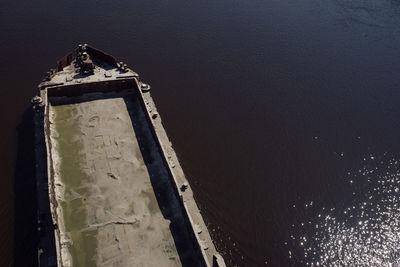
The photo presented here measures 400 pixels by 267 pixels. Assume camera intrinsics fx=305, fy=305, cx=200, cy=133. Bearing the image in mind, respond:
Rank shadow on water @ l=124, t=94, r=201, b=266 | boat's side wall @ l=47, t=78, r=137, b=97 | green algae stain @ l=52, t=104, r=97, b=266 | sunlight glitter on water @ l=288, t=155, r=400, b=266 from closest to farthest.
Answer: green algae stain @ l=52, t=104, r=97, b=266, shadow on water @ l=124, t=94, r=201, b=266, sunlight glitter on water @ l=288, t=155, r=400, b=266, boat's side wall @ l=47, t=78, r=137, b=97

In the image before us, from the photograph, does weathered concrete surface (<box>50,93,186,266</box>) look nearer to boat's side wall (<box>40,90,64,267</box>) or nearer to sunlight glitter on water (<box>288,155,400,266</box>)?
boat's side wall (<box>40,90,64,267</box>)

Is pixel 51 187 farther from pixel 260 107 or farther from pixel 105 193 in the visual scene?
pixel 260 107

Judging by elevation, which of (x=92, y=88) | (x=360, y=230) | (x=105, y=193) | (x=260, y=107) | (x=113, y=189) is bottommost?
(x=360, y=230)

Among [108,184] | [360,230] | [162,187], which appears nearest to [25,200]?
[108,184]

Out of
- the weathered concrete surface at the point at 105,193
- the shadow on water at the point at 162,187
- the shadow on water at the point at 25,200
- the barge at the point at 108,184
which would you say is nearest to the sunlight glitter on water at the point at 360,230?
the shadow on water at the point at 162,187

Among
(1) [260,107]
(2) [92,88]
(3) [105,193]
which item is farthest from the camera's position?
(1) [260,107]

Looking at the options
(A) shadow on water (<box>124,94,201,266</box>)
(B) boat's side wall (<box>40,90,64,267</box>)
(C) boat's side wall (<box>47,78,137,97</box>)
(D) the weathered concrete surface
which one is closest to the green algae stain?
(D) the weathered concrete surface

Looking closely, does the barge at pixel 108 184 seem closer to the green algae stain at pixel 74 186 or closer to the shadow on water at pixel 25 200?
the green algae stain at pixel 74 186

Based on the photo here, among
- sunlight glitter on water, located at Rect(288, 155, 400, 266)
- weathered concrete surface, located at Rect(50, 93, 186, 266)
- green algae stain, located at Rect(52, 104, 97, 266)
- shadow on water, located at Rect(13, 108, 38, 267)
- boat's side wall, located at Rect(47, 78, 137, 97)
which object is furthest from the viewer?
boat's side wall, located at Rect(47, 78, 137, 97)
